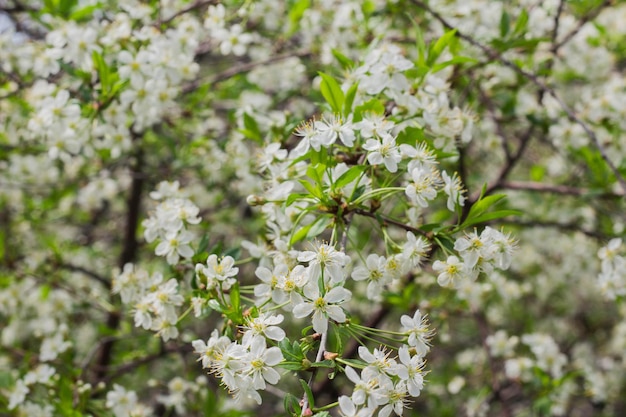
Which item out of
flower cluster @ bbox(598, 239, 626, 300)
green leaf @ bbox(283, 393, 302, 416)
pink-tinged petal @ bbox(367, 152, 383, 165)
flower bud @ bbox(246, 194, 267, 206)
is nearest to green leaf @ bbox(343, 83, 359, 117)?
pink-tinged petal @ bbox(367, 152, 383, 165)

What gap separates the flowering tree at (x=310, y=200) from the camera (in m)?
1.52

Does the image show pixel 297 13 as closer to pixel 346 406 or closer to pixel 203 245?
pixel 203 245

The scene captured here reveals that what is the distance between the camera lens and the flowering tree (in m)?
1.52

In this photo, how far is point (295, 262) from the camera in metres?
1.61

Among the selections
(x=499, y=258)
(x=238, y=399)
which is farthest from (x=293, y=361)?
(x=499, y=258)

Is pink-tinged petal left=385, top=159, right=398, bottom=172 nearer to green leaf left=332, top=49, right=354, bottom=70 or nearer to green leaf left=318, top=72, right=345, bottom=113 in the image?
green leaf left=318, top=72, right=345, bottom=113

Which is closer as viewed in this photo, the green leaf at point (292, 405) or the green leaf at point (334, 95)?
the green leaf at point (292, 405)

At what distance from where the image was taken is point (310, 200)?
5.14ft

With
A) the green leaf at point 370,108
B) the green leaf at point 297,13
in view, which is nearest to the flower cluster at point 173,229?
the green leaf at point 370,108

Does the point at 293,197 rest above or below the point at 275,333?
above

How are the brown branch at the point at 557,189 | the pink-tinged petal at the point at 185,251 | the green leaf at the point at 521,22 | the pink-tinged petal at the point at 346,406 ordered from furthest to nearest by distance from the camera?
the brown branch at the point at 557,189, the green leaf at the point at 521,22, the pink-tinged petal at the point at 185,251, the pink-tinged petal at the point at 346,406

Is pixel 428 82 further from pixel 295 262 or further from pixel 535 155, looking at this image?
pixel 535 155

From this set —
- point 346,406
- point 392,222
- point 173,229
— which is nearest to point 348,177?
point 392,222

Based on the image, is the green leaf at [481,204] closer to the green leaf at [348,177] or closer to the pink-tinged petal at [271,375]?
the green leaf at [348,177]
